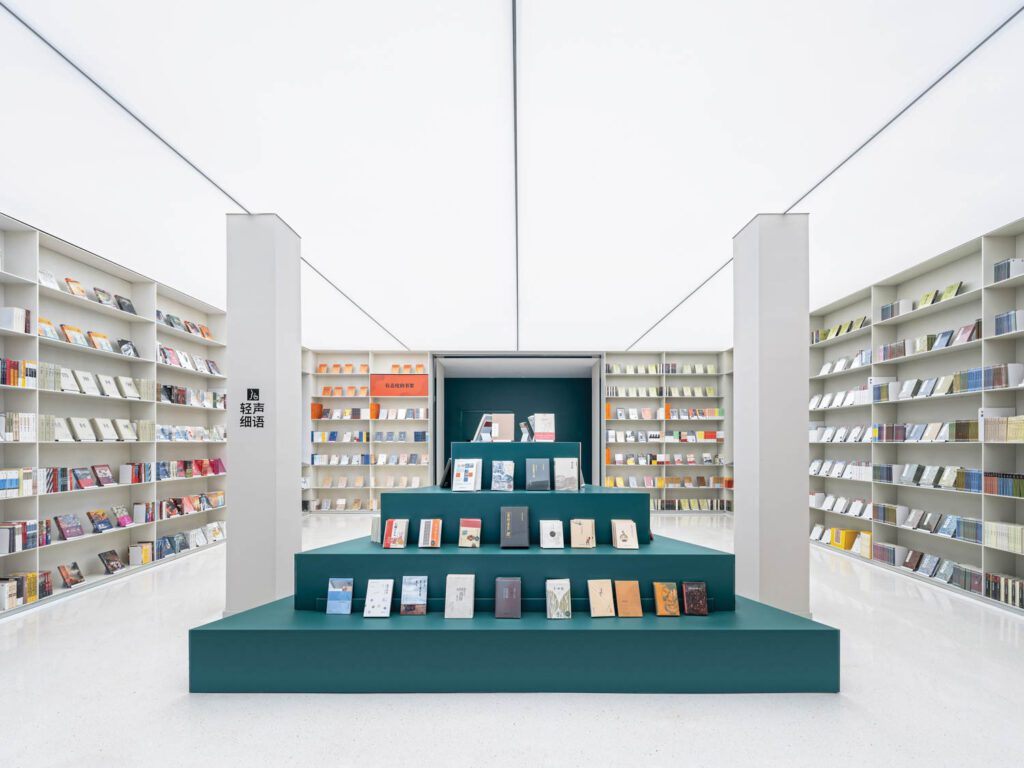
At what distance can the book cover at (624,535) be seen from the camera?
3.60 m

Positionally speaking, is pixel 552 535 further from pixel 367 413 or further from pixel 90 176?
pixel 367 413

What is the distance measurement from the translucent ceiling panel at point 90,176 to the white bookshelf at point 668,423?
24.2 feet

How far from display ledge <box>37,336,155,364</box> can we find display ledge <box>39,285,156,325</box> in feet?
1.29

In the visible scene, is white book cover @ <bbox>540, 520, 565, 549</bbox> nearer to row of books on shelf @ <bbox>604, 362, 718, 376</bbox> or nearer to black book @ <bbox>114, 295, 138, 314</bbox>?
black book @ <bbox>114, 295, 138, 314</bbox>

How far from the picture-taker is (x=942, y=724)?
266 cm

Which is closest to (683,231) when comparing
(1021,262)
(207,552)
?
(1021,262)

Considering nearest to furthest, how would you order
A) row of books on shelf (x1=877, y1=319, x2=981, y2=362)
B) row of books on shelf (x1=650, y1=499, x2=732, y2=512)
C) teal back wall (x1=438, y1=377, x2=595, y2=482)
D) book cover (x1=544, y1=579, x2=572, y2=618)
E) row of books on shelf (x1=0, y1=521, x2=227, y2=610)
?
book cover (x1=544, y1=579, x2=572, y2=618) → row of books on shelf (x1=0, y1=521, x2=227, y2=610) → row of books on shelf (x1=877, y1=319, x2=981, y2=362) → row of books on shelf (x1=650, y1=499, x2=732, y2=512) → teal back wall (x1=438, y1=377, x2=595, y2=482)

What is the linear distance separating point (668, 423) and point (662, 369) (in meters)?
1.03

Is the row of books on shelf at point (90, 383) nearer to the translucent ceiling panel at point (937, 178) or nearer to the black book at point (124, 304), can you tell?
the black book at point (124, 304)

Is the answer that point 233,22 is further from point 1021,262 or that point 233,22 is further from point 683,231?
point 1021,262

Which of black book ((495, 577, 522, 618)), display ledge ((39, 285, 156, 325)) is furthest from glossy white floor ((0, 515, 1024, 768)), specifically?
display ledge ((39, 285, 156, 325))

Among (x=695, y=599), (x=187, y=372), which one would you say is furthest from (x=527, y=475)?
(x=187, y=372)

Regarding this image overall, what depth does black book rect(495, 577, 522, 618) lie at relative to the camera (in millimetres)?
3227

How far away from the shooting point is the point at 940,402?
5812mm
